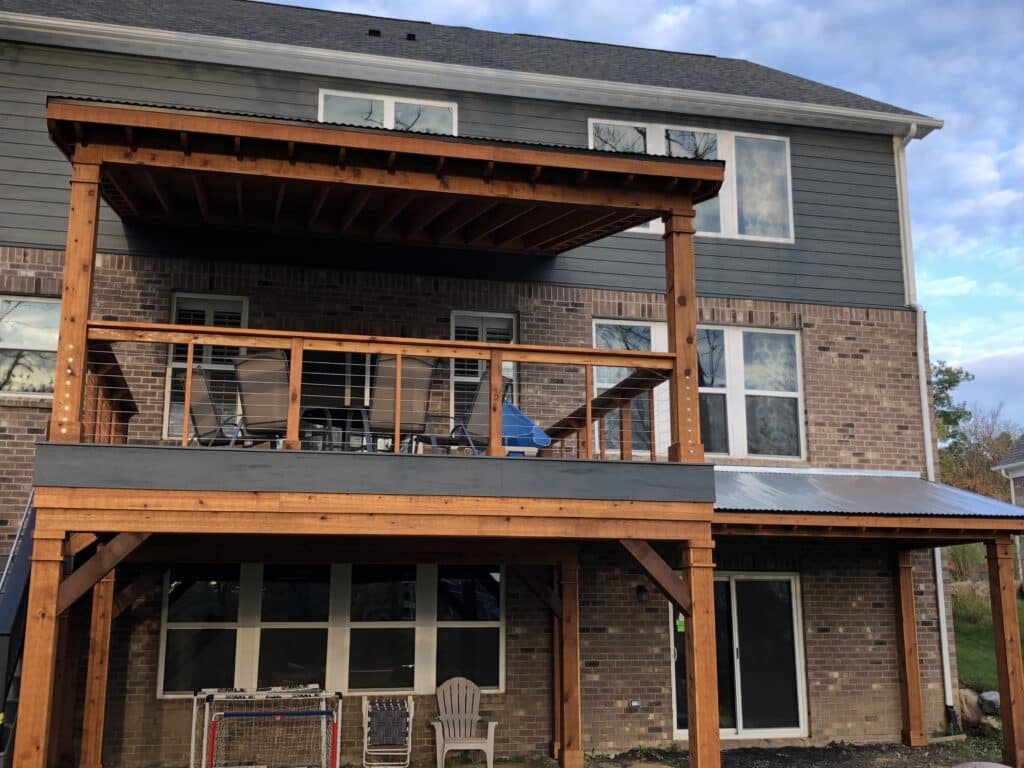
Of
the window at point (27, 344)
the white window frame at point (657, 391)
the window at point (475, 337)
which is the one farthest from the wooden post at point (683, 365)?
the window at point (27, 344)

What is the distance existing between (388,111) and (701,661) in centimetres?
743

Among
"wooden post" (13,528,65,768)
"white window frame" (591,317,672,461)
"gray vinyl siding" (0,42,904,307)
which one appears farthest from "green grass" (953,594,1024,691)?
"wooden post" (13,528,65,768)

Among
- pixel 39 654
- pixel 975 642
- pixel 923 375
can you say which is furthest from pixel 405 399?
pixel 975 642

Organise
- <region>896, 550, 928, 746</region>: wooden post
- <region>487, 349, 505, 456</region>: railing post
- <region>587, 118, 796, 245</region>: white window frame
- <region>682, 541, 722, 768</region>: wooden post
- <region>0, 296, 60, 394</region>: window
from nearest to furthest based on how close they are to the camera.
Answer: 1. <region>682, 541, 722, 768</region>: wooden post
2. <region>487, 349, 505, 456</region>: railing post
3. <region>0, 296, 60, 394</region>: window
4. <region>896, 550, 928, 746</region>: wooden post
5. <region>587, 118, 796, 245</region>: white window frame

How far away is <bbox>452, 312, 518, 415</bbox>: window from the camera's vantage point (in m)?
11.2

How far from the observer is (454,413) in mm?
11031

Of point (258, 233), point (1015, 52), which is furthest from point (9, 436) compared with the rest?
point (1015, 52)

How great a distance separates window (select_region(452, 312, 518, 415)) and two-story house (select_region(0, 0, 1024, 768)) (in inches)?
1.7

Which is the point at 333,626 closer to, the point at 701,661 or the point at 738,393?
the point at 701,661

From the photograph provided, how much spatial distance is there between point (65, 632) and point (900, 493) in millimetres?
8877

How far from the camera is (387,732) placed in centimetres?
980

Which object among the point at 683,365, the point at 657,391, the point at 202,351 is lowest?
the point at 683,365

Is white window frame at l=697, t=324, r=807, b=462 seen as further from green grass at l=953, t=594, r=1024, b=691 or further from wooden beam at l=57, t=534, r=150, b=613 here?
wooden beam at l=57, t=534, r=150, b=613

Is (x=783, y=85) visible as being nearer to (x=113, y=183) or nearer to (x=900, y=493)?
(x=900, y=493)
